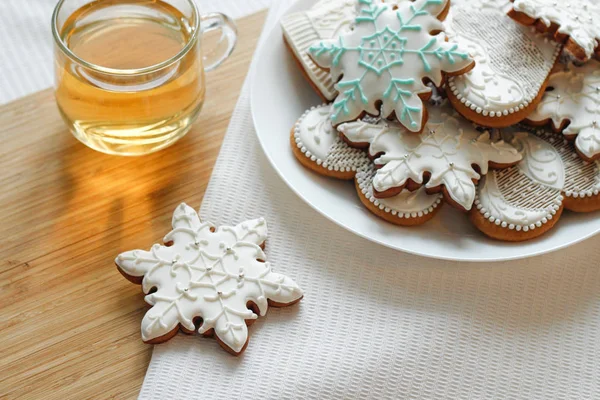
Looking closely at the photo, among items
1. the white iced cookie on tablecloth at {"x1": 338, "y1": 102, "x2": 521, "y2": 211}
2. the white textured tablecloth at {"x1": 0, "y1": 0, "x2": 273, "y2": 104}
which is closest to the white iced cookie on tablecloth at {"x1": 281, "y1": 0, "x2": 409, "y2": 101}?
the white iced cookie on tablecloth at {"x1": 338, "y1": 102, "x2": 521, "y2": 211}

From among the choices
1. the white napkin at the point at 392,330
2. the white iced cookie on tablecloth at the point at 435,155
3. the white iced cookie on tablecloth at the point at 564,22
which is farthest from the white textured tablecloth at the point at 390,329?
the white iced cookie on tablecloth at the point at 564,22

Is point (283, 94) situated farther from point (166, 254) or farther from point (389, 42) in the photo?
point (166, 254)

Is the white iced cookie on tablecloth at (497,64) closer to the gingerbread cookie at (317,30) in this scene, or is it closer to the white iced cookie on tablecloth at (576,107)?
the white iced cookie on tablecloth at (576,107)

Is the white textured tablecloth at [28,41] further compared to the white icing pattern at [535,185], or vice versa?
the white textured tablecloth at [28,41]

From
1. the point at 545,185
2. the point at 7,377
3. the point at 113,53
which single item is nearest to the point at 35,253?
the point at 7,377

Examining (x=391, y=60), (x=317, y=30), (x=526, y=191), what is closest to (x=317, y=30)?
(x=317, y=30)

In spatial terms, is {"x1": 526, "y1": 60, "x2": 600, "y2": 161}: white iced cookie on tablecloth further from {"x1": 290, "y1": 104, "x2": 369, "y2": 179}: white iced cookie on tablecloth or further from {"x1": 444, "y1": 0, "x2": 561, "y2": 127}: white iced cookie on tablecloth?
{"x1": 290, "y1": 104, "x2": 369, "y2": 179}: white iced cookie on tablecloth

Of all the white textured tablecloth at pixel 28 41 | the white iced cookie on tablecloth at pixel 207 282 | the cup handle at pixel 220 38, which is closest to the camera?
the white iced cookie on tablecloth at pixel 207 282

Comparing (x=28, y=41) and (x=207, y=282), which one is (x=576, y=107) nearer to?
(x=207, y=282)

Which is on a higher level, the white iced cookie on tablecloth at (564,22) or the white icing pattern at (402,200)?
the white iced cookie on tablecloth at (564,22)
